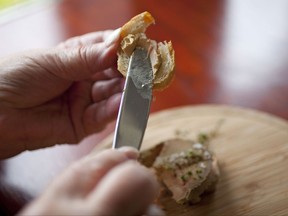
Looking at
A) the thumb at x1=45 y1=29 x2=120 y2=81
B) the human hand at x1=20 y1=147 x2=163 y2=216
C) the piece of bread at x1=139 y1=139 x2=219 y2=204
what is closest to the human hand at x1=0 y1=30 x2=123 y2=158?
the thumb at x1=45 y1=29 x2=120 y2=81

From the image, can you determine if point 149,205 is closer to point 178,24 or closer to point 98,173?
point 98,173

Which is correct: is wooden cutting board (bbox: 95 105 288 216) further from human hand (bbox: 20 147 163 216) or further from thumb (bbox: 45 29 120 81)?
human hand (bbox: 20 147 163 216)

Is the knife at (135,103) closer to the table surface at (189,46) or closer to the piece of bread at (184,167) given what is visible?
the piece of bread at (184,167)

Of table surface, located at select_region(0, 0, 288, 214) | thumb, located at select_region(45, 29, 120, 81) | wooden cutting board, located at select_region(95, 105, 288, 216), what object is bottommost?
wooden cutting board, located at select_region(95, 105, 288, 216)

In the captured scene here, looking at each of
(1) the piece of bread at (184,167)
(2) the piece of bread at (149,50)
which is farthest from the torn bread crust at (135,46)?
(1) the piece of bread at (184,167)

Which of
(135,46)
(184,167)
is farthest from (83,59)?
(184,167)

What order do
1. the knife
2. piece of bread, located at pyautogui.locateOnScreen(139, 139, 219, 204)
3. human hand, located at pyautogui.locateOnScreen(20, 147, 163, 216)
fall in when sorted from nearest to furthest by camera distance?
human hand, located at pyautogui.locateOnScreen(20, 147, 163, 216) → the knife → piece of bread, located at pyautogui.locateOnScreen(139, 139, 219, 204)
